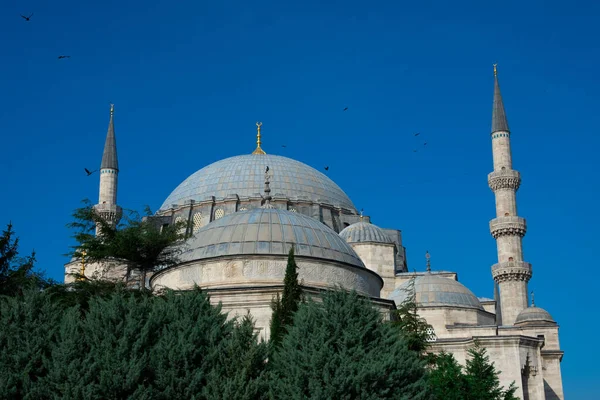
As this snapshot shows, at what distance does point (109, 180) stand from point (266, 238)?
61.4 feet

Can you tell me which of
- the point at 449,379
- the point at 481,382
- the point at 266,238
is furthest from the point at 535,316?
the point at 266,238

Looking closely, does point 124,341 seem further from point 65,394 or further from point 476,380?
point 476,380

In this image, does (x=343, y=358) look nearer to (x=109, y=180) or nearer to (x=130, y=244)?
(x=130, y=244)

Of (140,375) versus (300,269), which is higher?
(300,269)

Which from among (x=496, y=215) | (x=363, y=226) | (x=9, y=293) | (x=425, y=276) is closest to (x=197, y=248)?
(x=9, y=293)

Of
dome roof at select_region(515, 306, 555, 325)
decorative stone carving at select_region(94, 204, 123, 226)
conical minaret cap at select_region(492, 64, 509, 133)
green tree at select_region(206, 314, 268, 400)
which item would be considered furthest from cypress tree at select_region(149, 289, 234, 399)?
conical minaret cap at select_region(492, 64, 509, 133)

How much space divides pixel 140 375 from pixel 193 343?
35.0 inches

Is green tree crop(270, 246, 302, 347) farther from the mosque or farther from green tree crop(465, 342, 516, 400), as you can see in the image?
green tree crop(465, 342, 516, 400)

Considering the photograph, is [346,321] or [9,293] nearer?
[346,321]

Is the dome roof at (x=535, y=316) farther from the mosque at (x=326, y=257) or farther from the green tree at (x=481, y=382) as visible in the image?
the green tree at (x=481, y=382)

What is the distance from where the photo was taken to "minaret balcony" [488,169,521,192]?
3194 centimetres

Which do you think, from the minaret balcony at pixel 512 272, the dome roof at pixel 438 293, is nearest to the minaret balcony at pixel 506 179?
the minaret balcony at pixel 512 272

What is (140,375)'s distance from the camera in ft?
40.8

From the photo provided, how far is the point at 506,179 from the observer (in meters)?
31.9
